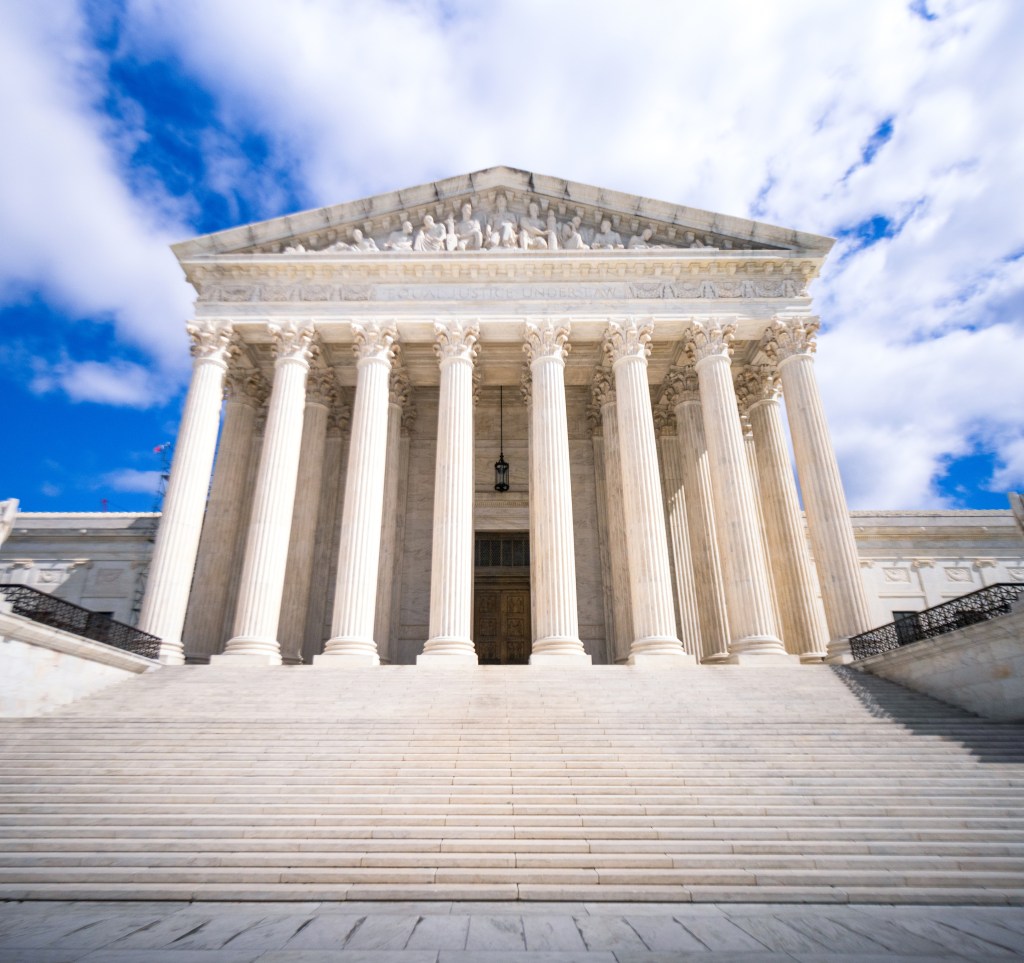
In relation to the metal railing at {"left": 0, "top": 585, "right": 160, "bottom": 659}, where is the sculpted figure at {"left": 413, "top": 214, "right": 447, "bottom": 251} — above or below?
above

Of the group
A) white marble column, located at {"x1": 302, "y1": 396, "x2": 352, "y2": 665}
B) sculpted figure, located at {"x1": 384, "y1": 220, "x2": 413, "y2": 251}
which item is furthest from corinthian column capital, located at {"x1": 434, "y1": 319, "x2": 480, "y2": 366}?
white marble column, located at {"x1": 302, "y1": 396, "x2": 352, "y2": 665}

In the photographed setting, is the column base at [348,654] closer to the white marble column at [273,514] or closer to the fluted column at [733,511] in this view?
the white marble column at [273,514]

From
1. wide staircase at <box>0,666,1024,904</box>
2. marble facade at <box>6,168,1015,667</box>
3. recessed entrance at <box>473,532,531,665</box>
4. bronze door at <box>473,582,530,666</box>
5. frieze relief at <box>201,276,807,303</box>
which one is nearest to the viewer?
wide staircase at <box>0,666,1024,904</box>

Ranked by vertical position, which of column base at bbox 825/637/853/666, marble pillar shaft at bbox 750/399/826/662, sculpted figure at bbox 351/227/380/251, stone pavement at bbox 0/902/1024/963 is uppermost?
sculpted figure at bbox 351/227/380/251

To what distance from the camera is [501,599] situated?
27.5 m

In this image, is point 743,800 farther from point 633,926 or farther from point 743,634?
point 743,634

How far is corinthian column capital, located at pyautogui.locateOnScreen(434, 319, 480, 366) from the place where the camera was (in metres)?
22.0

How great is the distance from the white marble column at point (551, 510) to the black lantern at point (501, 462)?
5.79m

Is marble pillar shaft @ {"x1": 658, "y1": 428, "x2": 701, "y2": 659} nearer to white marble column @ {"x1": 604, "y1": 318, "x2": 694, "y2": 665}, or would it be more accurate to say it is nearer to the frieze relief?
white marble column @ {"x1": 604, "y1": 318, "x2": 694, "y2": 665}

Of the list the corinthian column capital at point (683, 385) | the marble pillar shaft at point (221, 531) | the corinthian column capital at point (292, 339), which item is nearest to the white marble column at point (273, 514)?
the corinthian column capital at point (292, 339)

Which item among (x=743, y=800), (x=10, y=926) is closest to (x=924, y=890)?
(x=743, y=800)

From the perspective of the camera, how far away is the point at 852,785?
32.4 ft

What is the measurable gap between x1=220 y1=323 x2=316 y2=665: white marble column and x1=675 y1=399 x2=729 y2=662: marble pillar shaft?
1490cm

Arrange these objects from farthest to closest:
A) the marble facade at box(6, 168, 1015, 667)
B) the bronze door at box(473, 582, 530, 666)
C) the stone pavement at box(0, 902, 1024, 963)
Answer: the bronze door at box(473, 582, 530, 666) < the marble facade at box(6, 168, 1015, 667) < the stone pavement at box(0, 902, 1024, 963)
